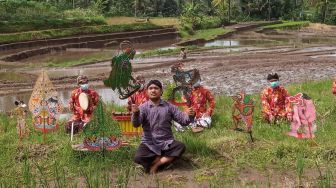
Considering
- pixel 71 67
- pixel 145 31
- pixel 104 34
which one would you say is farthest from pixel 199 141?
pixel 145 31

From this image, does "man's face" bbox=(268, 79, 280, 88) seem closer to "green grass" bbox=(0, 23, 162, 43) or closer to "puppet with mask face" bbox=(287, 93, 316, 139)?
"puppet with mask face" bbox=(287, 93, 316, 139)

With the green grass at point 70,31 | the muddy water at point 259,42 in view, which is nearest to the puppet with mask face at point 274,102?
the green grass at point 70,31

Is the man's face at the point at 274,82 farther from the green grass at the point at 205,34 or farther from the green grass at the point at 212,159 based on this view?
the green grass at the point at 205,34

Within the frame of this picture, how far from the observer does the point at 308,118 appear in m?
6.78

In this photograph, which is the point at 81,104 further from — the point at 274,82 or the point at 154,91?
the point at 274,82

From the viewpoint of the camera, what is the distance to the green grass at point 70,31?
31203mm

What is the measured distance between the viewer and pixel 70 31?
35250 millimetres

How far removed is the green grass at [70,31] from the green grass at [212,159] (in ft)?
81.2

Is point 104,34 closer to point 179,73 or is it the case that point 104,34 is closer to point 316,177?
point 179,73

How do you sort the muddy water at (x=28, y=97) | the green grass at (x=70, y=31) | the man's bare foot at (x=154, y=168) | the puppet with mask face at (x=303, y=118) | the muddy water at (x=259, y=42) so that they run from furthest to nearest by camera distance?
the muddy water at (x=259, y=42) < the green grass at (x=70, y=31) < the muddy water at (x=28, y=97) < the puppet with mask face at (x=303, y=118) < the man's bare foot at (x=154, y=168)

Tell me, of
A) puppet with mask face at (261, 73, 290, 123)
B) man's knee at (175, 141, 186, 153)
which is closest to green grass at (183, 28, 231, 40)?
puppet with mask face at (261, 73, 290, 123)

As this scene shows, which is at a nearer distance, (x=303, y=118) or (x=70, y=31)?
(x=303, y=118)

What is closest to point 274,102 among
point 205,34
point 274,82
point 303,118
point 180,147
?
point 274,82

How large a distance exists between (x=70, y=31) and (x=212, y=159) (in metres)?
30.2
